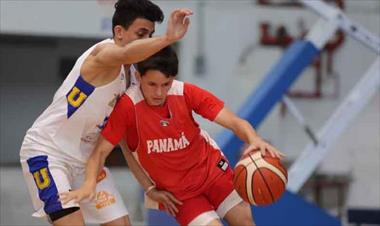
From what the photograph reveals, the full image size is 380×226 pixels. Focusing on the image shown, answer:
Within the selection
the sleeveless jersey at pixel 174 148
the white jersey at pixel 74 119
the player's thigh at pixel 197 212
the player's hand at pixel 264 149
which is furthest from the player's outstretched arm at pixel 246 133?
the white jersey at pixel 74 119

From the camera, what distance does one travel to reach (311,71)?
480 inches

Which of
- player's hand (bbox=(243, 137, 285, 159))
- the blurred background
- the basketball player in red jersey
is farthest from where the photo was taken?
the blurred background

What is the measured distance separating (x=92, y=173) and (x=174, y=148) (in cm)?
47

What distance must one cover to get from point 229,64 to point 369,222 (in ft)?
12.8

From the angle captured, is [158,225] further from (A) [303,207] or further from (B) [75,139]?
(B) [75,139]

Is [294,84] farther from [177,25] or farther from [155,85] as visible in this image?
[177,25]

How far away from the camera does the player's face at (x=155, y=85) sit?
391cm

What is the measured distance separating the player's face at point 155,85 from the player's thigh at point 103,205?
22.6 inches

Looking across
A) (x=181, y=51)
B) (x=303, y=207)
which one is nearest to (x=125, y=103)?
(x=303, y=207)

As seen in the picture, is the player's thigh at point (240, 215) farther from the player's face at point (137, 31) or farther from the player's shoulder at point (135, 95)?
the player's face at point (137, 31)

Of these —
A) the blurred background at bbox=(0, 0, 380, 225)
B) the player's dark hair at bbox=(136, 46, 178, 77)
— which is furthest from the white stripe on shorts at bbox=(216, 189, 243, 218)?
the blurred background at bbox=(0, 0, 380, 225)

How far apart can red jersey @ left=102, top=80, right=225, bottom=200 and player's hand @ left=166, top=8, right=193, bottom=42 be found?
664 millimetres

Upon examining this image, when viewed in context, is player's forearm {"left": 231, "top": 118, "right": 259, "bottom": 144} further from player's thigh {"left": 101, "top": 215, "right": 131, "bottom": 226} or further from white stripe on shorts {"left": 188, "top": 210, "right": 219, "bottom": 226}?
player's thigh {"left": 101, "top": 215, "right": 131, "bottom": 226}

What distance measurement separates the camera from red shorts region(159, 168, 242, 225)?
4.20m
